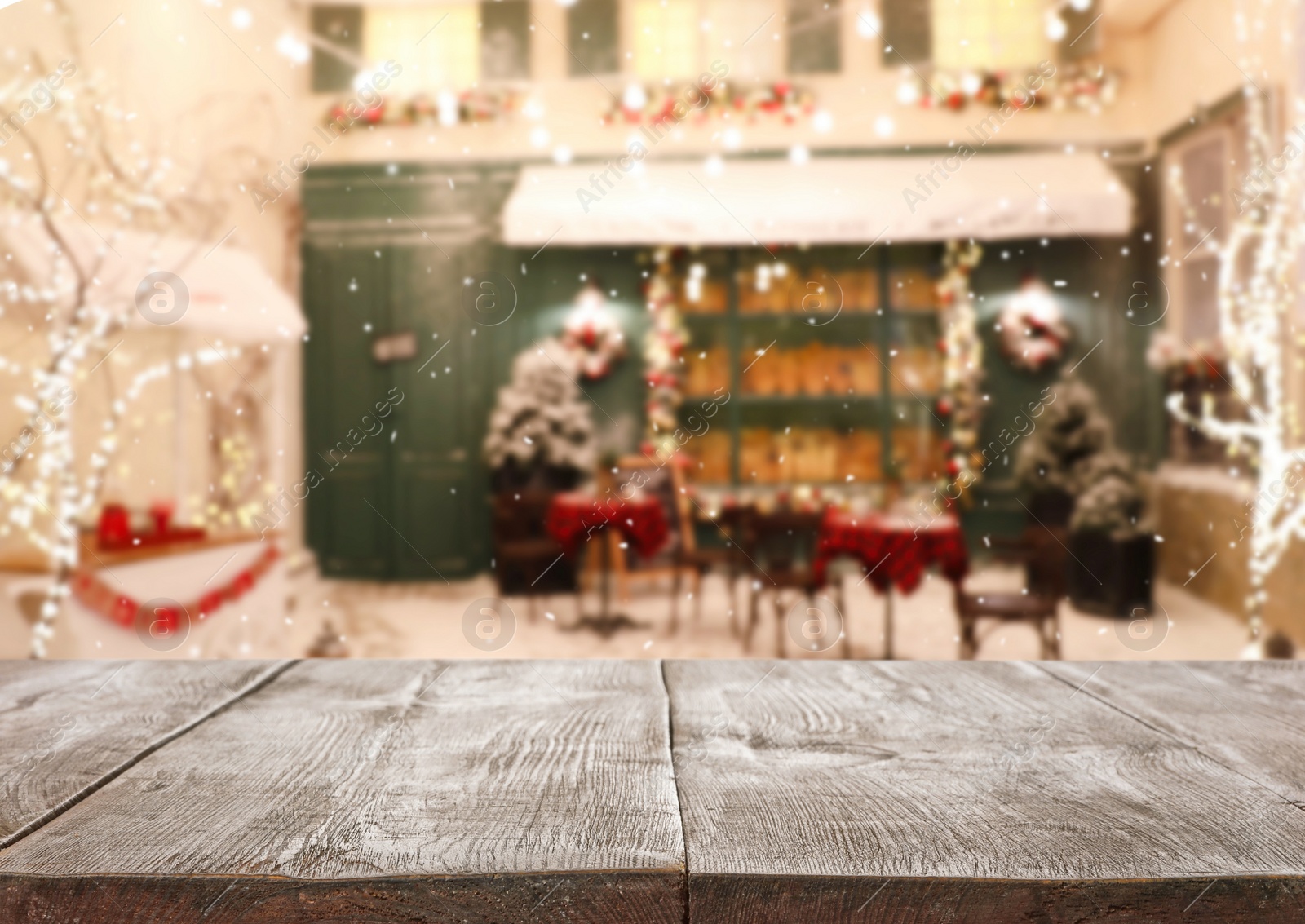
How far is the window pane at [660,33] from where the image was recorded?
184 cm

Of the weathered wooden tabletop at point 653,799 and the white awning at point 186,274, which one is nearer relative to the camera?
the weathered wooden tabletop at point 653,799

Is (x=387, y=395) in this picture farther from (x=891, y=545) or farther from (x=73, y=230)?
(x=891, y=545)

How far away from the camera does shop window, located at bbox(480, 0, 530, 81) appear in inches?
70.6

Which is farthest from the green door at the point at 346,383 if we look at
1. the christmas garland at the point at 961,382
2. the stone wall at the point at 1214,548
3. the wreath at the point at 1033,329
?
the stone wall at the point at 1214,548

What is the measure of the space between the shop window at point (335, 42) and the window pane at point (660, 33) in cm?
53

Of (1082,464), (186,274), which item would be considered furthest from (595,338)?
(1082,464)

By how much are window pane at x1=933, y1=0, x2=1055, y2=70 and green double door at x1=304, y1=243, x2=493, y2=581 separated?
0.98m

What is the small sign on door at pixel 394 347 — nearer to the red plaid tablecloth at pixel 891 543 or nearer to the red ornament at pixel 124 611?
the red ornament at pixel 124 611

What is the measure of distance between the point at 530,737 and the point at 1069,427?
1.69 meters

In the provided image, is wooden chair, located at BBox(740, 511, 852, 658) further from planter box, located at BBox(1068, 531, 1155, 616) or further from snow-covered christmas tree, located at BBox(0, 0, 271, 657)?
snow-covered christmas tree, located at BBox(0, 0, 271, 657)

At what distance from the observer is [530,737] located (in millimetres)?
639

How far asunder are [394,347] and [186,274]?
1.52ft

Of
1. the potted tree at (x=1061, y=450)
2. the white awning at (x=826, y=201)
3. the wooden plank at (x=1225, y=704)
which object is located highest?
the white awning at (x=826, y=201)

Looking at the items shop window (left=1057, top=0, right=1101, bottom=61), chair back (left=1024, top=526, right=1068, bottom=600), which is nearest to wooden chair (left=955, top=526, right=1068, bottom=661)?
chair back (left=1024, top=526, right=1068, bottom=600)
